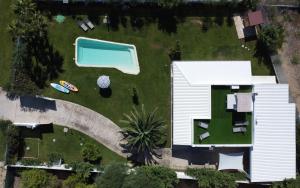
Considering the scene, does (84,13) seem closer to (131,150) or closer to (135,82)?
(135,82)

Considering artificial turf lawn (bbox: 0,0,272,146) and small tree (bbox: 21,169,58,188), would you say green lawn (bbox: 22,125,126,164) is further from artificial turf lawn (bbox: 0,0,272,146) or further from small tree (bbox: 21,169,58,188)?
artificial turf lawn (bbox: 0,0,272,146)

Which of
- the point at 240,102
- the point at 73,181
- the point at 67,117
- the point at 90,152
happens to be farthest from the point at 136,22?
the point at 73,181

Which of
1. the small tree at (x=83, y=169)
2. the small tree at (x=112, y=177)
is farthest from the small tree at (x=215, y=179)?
the small tree at (x=83, y=169)

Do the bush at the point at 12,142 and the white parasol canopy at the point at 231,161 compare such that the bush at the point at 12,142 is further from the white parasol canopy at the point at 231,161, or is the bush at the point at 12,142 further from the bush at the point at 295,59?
the bush at the point at 295,59

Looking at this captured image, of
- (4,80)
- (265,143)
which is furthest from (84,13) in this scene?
(265,143)

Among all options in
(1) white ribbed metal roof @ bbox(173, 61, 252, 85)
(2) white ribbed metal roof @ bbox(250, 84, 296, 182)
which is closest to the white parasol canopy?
(2) white ribbed metal roof @ bbox(250, 84, 296, 182)

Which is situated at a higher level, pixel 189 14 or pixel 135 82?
pixel 189 14
